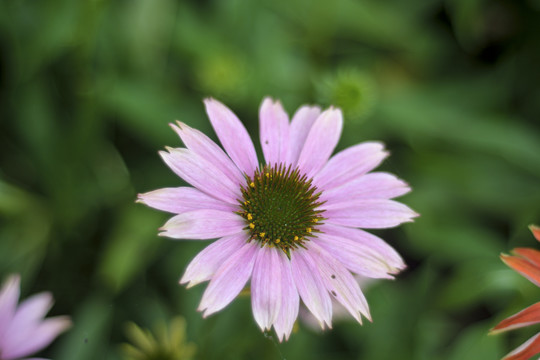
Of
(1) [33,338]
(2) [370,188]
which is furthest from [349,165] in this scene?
(1) [33,338]

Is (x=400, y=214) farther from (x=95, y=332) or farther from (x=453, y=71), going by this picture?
(x=453, y=71)

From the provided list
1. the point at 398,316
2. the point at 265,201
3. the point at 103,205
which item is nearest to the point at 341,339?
the point at 398,316

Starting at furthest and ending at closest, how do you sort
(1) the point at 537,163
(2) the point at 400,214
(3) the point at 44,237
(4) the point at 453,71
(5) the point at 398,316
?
(4) the point at 453,71
(1) the point at 537,163
(3) the point at 44,237
(5) the point at 398,316
(2) the point at 400,214

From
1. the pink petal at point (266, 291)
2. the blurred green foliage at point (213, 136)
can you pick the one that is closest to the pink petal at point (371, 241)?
the pink petal at point (266, 291)

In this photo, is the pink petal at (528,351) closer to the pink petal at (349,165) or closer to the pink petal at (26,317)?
the pink petal at (349,165)

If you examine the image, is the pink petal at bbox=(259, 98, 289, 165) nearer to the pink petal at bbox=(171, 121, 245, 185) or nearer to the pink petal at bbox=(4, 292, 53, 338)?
the pink petal at bbox=(171, 121, 245, 185)
